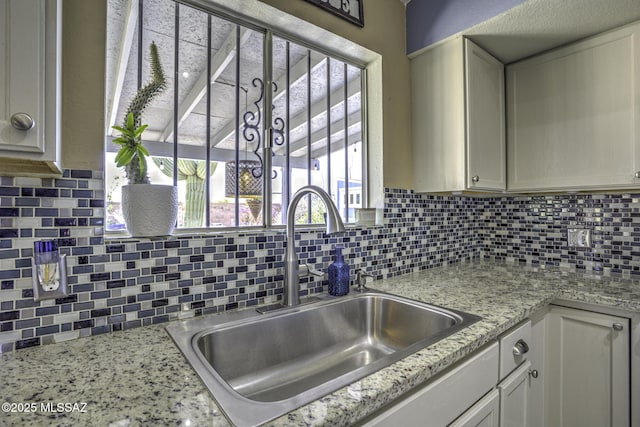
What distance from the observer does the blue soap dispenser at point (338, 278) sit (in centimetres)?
123

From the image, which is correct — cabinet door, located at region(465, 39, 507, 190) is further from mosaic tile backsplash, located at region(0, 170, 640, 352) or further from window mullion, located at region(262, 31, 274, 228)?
window mullion, located at region(262, 31, 274, 228)

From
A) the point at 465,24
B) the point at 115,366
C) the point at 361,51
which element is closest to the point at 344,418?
the point at 115,366

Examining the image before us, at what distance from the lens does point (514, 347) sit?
39.6 inches

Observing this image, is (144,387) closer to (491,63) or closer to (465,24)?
(465,24)

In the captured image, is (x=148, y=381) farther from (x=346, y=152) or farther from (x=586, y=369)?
(x=586, y=369)

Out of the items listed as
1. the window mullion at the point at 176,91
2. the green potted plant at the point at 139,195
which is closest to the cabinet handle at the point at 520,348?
the green potted plant at the point at 139,195

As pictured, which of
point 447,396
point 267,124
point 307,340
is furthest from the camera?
point 267,124

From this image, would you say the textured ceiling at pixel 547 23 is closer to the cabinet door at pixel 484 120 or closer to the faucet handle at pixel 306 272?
the cabinet door at pixel 484 120

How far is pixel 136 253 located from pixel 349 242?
0.86 metres

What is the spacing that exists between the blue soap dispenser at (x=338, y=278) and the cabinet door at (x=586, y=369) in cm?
87

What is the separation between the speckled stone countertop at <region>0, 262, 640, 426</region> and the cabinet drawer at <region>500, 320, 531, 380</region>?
52mm

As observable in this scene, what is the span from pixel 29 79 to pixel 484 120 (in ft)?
5.85

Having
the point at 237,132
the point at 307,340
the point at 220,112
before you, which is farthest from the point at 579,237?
the point at 220,112

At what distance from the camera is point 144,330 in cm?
89
